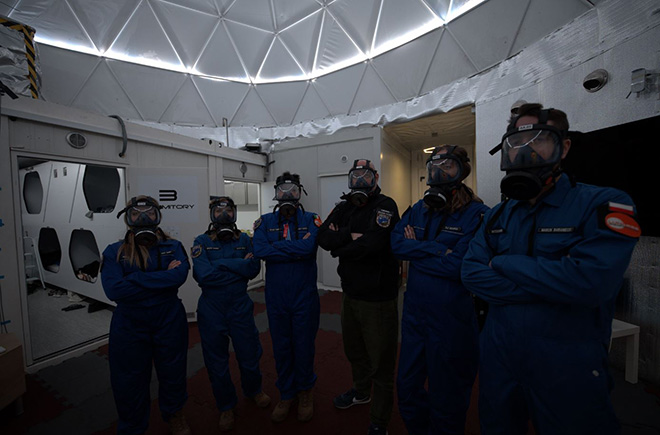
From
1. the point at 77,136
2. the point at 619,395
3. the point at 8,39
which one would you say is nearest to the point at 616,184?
the point at 619,395

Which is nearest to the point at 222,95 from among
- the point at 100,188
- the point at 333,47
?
the point at 333,47

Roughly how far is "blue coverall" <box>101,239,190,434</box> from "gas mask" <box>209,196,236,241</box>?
1.58 ft

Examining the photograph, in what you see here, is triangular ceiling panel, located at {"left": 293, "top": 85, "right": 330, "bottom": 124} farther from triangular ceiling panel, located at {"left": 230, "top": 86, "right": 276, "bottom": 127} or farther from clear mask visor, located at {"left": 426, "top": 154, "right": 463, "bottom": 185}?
clear mask visor, located at {"left": 426, "top": 154, "right": 463, "bottom": 185}

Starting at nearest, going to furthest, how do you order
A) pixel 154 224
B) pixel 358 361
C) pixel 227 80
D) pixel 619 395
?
pixel 154 224 < pixel 358 361 < pixel 619 395 < pixel 227 80

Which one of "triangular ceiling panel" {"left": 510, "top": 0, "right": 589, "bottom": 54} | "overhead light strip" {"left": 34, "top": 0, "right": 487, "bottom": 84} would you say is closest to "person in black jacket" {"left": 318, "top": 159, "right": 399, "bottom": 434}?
"triangular ceiling panel" {"left": 510, "top": 0, "right": 589, "bottom": 54}

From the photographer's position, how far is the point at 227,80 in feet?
28.5

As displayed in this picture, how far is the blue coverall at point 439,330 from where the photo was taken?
6.28 ft

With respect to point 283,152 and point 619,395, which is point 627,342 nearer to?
point 619,395

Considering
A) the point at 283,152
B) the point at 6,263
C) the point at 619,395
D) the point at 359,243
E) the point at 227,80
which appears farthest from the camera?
the point at 227,80

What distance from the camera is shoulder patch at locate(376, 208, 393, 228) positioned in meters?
2.36

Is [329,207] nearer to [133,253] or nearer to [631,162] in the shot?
[133,253]

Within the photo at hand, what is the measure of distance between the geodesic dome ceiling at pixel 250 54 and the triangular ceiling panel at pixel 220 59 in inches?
1.2

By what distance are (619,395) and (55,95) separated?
1198 cm

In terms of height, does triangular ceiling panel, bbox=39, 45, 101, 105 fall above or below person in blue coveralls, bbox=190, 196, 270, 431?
above
